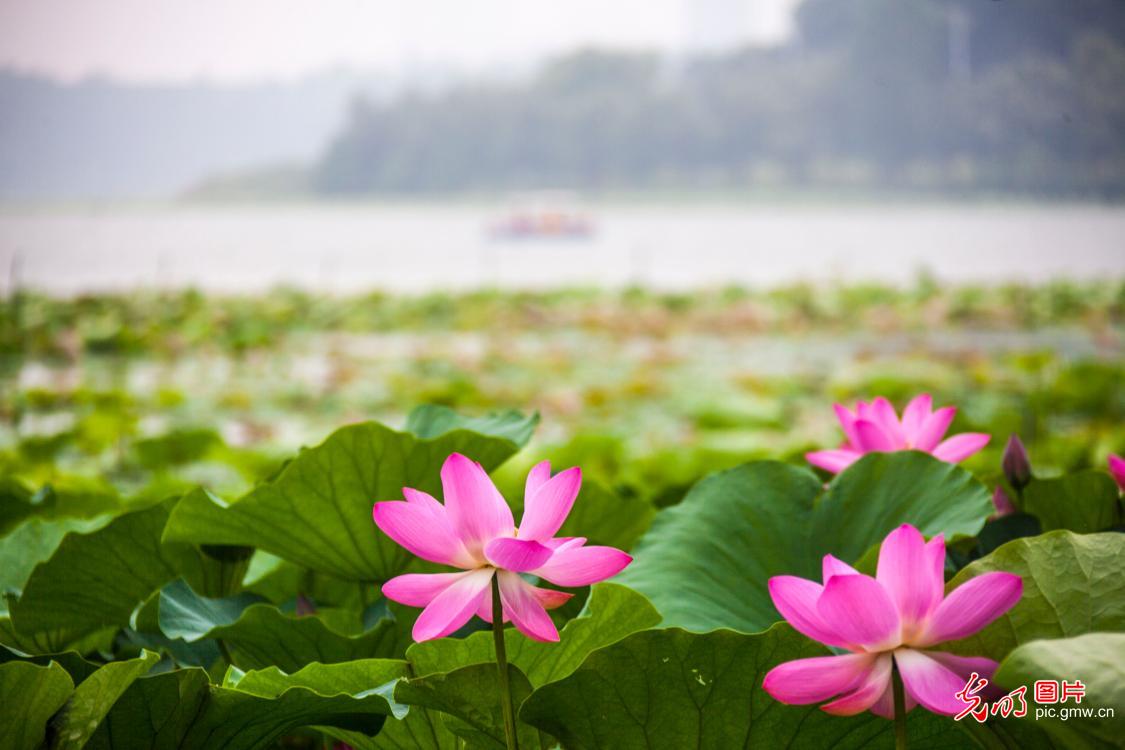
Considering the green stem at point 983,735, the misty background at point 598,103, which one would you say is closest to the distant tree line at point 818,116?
the misty background at point 598,103

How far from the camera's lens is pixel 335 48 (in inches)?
652

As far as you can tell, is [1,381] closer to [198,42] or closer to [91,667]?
[91,667]

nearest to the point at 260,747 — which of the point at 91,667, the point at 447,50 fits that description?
A: the point at 91,667

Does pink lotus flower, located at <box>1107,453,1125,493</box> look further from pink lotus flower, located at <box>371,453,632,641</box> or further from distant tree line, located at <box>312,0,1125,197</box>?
distant tree line, located at <box>312,0,1125,197</box>

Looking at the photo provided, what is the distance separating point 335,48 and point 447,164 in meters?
2.91

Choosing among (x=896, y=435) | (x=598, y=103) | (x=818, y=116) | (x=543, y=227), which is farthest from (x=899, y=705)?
(x=598, y=103)

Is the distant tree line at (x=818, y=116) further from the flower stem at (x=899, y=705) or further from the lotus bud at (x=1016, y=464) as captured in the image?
the flower stem at (x=899, y=705)

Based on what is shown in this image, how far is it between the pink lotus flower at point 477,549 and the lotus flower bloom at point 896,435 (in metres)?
0.26

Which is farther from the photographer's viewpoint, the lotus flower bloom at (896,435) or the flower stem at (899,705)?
the lotus flower bloom at (896,435)

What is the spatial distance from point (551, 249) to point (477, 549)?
40.8 feet

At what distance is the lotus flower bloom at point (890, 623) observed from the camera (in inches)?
11.2

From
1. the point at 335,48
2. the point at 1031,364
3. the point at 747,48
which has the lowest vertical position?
the point at 1031,364

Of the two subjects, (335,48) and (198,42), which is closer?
(198,42)

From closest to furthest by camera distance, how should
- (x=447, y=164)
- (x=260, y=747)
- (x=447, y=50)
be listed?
(x=260, y=747), (x=447, y=164), (x=447, y=50)
